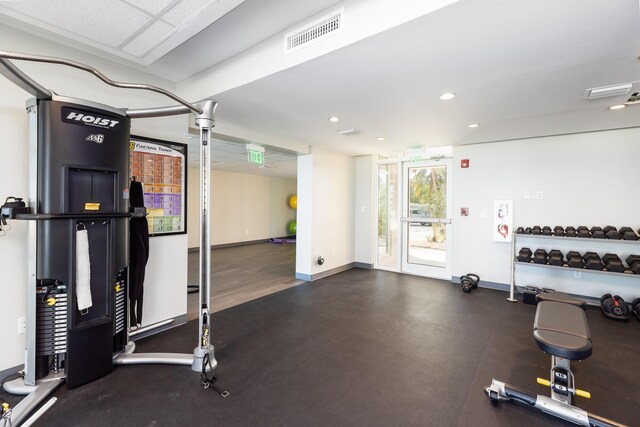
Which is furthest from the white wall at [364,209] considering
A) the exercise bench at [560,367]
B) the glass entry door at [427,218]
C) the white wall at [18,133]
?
the white wall at [18,133]

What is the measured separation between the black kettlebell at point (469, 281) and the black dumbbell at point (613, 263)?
1557mm

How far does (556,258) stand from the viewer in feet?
13.0

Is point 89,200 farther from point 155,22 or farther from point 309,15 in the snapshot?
point 309,15

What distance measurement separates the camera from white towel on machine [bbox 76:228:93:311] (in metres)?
2.03

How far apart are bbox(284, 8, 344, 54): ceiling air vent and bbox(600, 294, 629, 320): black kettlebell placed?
4.45m

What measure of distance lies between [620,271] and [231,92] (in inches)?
195

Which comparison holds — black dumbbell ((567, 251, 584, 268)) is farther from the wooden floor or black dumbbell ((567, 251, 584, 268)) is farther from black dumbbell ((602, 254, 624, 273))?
the wooden floor

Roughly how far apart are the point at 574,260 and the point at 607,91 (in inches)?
87.7

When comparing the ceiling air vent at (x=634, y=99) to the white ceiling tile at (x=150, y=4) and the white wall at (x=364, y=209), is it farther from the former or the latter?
the white ceiling tile at (x=150, y=4)

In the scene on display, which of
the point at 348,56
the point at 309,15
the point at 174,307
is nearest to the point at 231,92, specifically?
the point at 309,15

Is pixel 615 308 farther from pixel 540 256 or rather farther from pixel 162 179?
pixel 162 179

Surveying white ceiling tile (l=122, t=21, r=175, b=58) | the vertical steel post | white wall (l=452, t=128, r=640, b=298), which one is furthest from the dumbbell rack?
white ceiling tile (l=122, t=21, r=175, b=58)

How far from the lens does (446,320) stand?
3.43 meters

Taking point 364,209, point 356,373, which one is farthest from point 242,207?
point 356,373
